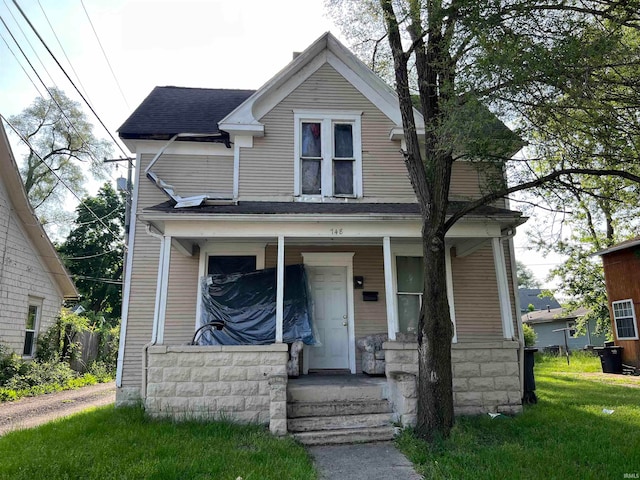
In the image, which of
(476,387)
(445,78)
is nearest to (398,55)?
(445,78)

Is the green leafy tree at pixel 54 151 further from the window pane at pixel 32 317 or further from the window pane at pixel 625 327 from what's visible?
the window pane at pixel 625 327

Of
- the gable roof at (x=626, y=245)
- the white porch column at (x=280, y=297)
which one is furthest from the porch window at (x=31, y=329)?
the gable roof at (x=626, y=245)

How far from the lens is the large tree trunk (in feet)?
17.8

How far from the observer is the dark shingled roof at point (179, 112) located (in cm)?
855

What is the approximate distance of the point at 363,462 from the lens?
4.88 meters

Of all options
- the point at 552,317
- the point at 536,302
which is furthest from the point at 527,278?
the point at 552,317

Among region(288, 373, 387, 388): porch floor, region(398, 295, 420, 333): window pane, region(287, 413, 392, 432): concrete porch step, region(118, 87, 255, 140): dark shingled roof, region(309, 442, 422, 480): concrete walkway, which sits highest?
region(118, 87, 255, 140): dark shingled roof

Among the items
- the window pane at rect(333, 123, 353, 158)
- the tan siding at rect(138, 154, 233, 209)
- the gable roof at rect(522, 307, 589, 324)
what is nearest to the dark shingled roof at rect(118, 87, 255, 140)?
the tan siding at rect(138, 154, 233, 209)

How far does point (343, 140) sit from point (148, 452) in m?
6.45

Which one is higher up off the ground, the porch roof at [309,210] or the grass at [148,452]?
the porch roof at [309,210]

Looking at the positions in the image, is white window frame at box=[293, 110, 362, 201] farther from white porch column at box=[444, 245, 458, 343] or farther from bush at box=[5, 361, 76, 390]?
bush at box=[5, 361, 76, 390]

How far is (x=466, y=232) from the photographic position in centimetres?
740

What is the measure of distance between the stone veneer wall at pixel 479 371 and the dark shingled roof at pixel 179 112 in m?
5.68

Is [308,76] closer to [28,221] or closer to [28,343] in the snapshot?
[28,221]
